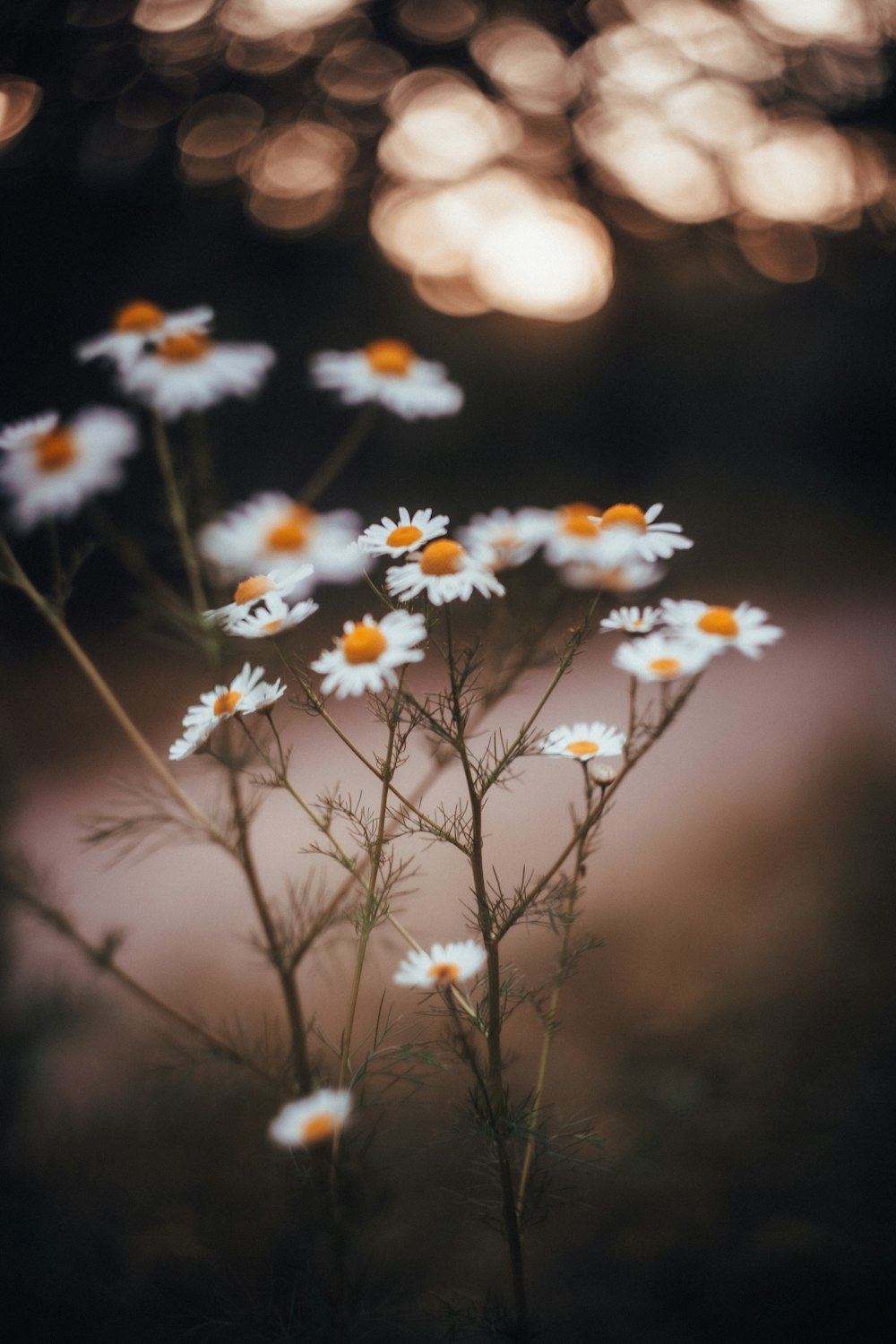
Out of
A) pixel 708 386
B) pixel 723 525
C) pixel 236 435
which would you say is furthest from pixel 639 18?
pixel 236 435

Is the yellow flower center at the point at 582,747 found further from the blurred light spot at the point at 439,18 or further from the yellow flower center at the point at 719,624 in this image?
the blurred light spot at the point at 439,18

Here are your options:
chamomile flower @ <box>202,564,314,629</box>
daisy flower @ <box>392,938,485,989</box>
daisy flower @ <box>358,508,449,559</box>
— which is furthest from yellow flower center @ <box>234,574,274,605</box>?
daisy flower @ <box>392,938,485,989</box>

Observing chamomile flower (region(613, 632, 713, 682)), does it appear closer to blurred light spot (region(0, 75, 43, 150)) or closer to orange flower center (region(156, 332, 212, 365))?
orange flower center (region(156, 332, 212, 365))

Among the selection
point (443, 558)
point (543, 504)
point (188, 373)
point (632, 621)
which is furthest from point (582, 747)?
point (543, 504)

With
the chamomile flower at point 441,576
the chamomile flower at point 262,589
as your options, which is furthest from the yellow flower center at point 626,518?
the chamomile flower at point 262,589

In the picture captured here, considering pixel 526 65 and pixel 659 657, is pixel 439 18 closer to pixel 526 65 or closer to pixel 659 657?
pixel 526 65
